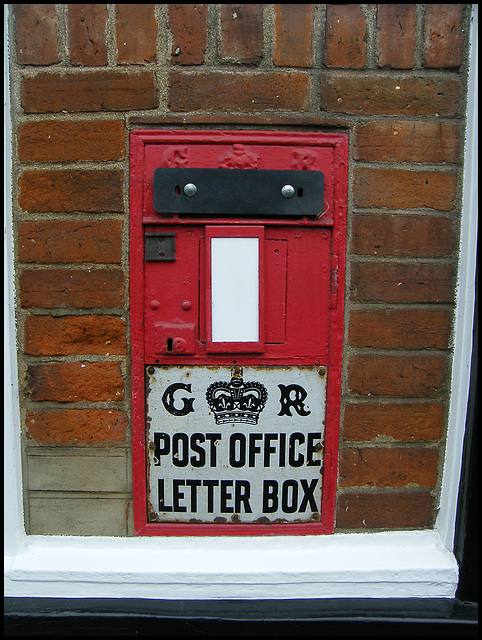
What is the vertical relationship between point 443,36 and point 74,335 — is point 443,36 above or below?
above

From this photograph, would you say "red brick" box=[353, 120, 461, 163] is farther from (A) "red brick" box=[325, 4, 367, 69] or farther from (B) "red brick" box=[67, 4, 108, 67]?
(B) "red brick" box=[67, 4, 108, 67]

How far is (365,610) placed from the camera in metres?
1.23

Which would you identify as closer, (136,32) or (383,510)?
(136,32)

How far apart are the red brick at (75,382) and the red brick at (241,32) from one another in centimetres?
91

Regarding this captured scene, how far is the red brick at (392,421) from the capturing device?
125cm

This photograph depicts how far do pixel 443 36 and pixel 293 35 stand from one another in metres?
0.40

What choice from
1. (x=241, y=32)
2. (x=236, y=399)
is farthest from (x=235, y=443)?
(x=241, y=32)

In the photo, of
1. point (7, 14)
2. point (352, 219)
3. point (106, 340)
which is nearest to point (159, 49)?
point (7, 14)

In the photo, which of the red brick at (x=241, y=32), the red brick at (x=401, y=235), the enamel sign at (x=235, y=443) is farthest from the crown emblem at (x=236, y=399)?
the red brick at (x=241, y=32)

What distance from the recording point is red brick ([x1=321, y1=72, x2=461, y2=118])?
1148mm

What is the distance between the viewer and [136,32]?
3.70 feet

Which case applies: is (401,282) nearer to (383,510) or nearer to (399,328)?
(399,328)

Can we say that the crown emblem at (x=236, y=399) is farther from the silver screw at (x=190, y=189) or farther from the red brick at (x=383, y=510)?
the silver screw at (x=190, y=189)

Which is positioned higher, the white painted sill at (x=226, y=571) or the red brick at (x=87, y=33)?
the red brick at (x=87, y=33)
